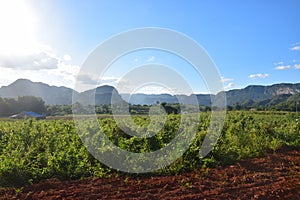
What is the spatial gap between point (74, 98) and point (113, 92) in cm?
84

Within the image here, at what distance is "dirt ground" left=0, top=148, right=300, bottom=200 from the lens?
4.30 meters

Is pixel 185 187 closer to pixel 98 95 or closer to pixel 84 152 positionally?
pixel 84 152

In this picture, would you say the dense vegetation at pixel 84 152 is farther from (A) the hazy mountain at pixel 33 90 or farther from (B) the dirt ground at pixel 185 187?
(A) the hazy mountain at pixel 33 90

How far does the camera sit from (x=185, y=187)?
15.1 feet

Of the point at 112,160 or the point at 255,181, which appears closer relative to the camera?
the point at 255,181

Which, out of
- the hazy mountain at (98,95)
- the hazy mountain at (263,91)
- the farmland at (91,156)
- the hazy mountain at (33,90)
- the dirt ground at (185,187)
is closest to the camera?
the dirt ground at (185,187)

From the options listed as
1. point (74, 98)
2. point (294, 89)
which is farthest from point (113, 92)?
point (294, 89)

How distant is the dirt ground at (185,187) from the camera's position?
4301mm

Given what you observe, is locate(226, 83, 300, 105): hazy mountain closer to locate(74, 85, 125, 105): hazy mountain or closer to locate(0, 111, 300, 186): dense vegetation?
locate(0, 111, 300, 186): dense vegetation

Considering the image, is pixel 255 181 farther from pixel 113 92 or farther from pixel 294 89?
pixel 294 89

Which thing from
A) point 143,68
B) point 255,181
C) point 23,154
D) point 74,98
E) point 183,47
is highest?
point 183,47

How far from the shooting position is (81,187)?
183 inches

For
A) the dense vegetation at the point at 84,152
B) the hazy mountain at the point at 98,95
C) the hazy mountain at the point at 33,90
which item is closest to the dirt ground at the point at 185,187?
the dense vegetation at the point at 84,152

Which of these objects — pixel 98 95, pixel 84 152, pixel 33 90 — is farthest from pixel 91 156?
pixel 33 90
